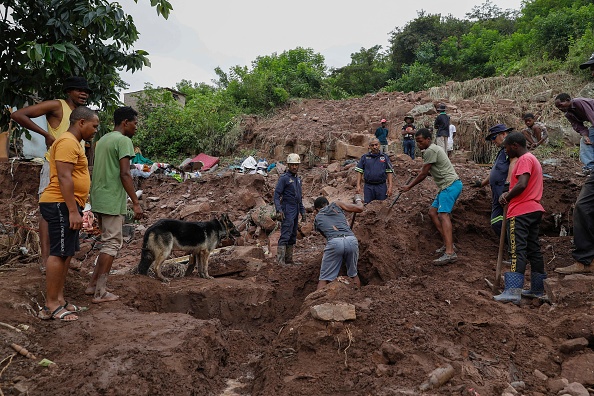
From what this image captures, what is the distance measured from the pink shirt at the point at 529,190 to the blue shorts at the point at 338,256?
1.91 meters

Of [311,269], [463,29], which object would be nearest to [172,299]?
[311,269]

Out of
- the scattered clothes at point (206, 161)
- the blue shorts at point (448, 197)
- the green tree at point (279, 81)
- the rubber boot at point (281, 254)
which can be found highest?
the green tree at point (279, 81)

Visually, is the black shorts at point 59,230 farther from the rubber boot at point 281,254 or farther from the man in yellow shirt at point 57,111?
the rubber boot at point 281,254

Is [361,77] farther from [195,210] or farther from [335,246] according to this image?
[335,246]

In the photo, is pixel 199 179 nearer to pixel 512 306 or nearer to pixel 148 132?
pixel 148 132

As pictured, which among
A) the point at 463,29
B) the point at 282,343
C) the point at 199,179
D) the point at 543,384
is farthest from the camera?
the point at 463,29

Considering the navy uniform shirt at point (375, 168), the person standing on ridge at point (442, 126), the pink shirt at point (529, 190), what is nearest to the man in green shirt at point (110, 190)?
the pink shirt at point (529, 190)

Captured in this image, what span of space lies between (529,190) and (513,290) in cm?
106

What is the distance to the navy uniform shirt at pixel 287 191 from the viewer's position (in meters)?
7.57

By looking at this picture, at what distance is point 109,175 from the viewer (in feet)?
15.5

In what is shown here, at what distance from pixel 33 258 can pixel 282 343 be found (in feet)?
13.7

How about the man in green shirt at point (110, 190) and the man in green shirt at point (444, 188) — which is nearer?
the man in green shirt at point (110, 190)

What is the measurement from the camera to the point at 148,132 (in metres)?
18.8

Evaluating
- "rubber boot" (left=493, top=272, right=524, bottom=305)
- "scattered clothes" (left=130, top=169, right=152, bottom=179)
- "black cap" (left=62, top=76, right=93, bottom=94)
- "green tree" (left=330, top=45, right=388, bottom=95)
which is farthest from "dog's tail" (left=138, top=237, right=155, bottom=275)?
"green tree" (left=330, top=45, right=388, bottom=95)
